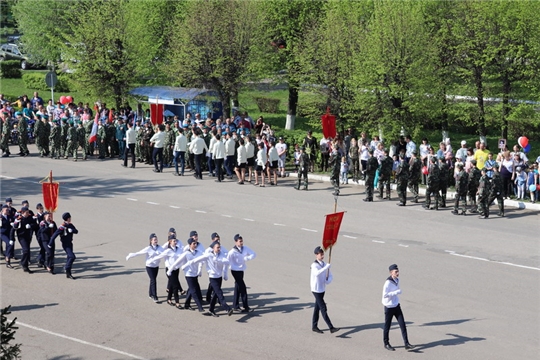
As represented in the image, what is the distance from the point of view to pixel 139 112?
38562mm

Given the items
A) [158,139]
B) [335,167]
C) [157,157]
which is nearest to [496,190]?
[335,167]

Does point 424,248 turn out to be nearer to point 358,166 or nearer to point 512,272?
point 512,272

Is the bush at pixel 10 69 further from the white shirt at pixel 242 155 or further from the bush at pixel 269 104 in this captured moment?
the white shirt at pixel 242 155

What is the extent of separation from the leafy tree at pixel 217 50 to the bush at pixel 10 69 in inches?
1017

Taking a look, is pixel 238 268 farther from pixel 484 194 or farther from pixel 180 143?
pixel 180 143

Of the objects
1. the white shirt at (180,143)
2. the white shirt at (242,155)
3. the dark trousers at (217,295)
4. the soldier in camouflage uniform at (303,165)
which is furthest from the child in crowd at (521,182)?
the dark trousers at (217,295)

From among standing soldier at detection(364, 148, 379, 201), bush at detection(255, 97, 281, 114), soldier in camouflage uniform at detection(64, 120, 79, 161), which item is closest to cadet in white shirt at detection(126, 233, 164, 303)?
standing soldier at detection(364, 148, 379, 201)

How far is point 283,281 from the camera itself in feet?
62.7

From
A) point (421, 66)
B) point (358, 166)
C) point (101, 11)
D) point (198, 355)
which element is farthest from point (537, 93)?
point (198, 355)

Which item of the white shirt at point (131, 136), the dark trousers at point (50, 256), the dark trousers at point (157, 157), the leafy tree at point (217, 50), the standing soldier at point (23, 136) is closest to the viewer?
the dark trousers at point (50, 256)

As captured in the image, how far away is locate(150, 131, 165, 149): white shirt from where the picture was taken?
30.4 meters

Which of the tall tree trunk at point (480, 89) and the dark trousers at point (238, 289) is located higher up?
the tall tree trunk at point (480, 89)

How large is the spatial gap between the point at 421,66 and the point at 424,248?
40.0ft

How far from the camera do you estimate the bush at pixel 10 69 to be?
193ft
